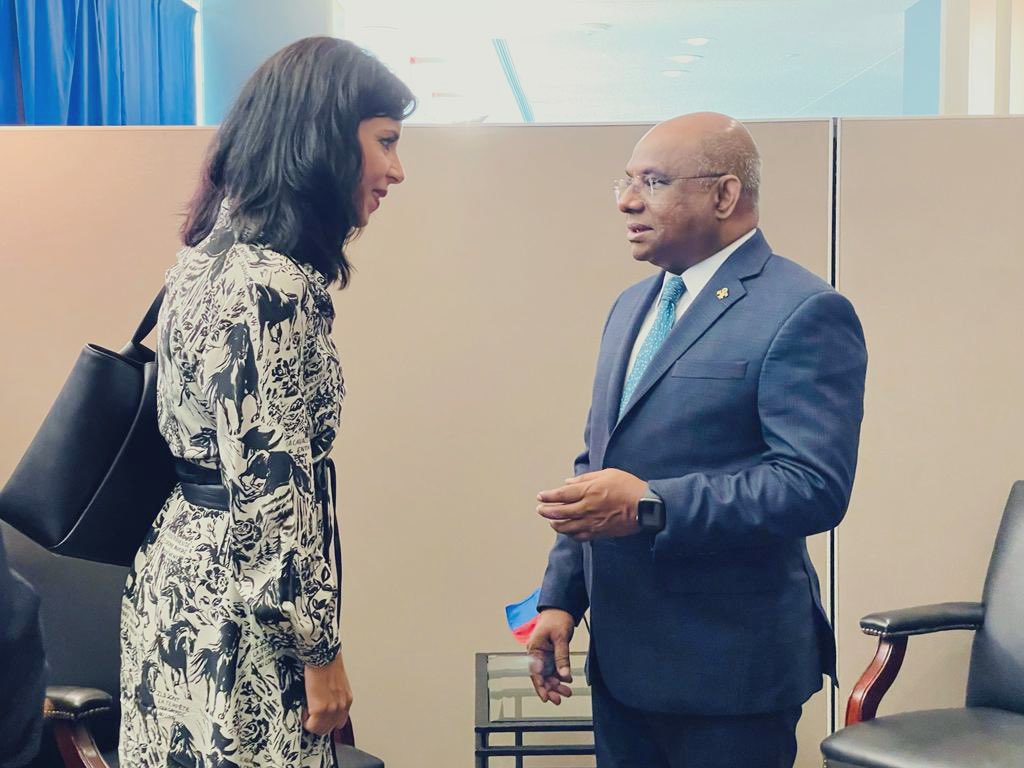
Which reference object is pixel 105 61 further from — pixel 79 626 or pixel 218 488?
pixel 218 488

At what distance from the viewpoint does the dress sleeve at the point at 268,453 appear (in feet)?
4.15

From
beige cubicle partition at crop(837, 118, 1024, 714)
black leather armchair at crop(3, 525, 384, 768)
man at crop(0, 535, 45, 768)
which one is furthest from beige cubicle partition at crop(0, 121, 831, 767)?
man at crop(0, 535, 45, 768)

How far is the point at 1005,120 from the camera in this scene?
2.79 m

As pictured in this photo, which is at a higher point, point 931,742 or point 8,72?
point 8,72

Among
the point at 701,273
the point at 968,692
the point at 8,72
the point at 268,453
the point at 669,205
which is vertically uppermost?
the point at 8,72

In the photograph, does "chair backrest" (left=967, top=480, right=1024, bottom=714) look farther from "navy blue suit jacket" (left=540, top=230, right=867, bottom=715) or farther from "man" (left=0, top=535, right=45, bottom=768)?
"man" (left=0, top=535, right=45, bottom=768)

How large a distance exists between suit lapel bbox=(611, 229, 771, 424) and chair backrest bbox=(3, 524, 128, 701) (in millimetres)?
1457

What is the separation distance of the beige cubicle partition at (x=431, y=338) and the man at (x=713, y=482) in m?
1.10

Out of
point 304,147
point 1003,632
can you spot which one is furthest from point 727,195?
point 1003,632

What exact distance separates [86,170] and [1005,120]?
241cm

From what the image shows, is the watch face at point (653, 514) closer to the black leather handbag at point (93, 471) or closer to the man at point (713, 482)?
the man at point (713, 482)

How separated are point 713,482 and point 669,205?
1.50 ft

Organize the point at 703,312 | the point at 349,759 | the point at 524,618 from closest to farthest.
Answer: the point at 703,312 < the point at 524,618 < the point at 349,759

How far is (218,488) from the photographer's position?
1355mm
